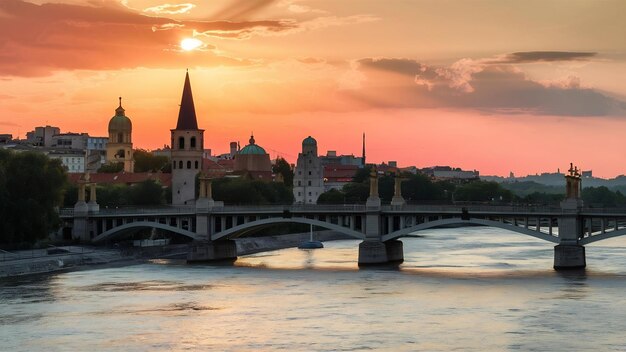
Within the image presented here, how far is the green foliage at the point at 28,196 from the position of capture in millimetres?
97188

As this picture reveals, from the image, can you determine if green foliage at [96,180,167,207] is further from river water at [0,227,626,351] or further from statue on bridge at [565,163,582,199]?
statue on bridge at [565,163,582,199]

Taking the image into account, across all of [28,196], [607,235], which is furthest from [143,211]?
[607,235]

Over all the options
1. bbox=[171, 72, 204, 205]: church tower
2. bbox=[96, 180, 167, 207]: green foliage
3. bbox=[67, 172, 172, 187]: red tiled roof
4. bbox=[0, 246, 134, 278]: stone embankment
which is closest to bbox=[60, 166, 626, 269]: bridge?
bbox=[0, 246, 134, 278]: stone embankment

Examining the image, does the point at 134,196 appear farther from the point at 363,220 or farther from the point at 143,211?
the point at 363,220

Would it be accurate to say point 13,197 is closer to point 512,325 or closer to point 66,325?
point 66,325

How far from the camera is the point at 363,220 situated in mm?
102062

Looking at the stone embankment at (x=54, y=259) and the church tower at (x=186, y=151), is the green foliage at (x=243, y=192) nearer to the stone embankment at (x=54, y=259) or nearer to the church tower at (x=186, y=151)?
the church tower at (x=186, y=151)

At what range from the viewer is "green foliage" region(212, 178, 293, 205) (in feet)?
457

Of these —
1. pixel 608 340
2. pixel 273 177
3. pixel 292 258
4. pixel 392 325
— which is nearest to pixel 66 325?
pixel 392 325

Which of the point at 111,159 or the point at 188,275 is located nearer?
the point at 188,275

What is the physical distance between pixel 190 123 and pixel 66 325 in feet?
243

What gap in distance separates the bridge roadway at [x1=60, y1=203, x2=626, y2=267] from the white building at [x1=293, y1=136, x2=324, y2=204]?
61.4 metres

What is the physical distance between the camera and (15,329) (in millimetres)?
63781

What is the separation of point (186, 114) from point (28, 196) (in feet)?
126
